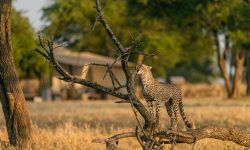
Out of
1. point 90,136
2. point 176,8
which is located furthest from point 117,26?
point 90,136

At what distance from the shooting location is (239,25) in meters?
35.6

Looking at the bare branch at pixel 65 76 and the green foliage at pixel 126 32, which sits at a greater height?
the green foliage at pixel 126 32

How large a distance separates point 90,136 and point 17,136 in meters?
2.16

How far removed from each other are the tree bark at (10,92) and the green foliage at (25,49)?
26342mm

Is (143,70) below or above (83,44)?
below

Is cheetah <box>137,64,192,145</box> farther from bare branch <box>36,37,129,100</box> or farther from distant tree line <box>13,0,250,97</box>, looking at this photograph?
distant tree line <box>13,0,250,97</box>

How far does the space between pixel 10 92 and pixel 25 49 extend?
31.2 meters

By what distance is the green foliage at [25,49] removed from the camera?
44.0 meters

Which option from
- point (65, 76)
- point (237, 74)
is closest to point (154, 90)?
point (65, 76)

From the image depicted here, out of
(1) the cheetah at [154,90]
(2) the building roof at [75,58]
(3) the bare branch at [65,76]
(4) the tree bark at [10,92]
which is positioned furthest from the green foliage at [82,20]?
(3) the bare branch at [65,76]

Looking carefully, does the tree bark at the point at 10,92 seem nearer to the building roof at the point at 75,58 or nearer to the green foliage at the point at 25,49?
the green foliage at the point at 25,49

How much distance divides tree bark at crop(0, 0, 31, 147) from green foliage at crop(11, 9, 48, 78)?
26.3 metres

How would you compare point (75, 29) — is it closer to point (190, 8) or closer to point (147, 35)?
point (147, 35)

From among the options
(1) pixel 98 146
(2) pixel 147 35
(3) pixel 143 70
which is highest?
A: (2) pixel 147 35
